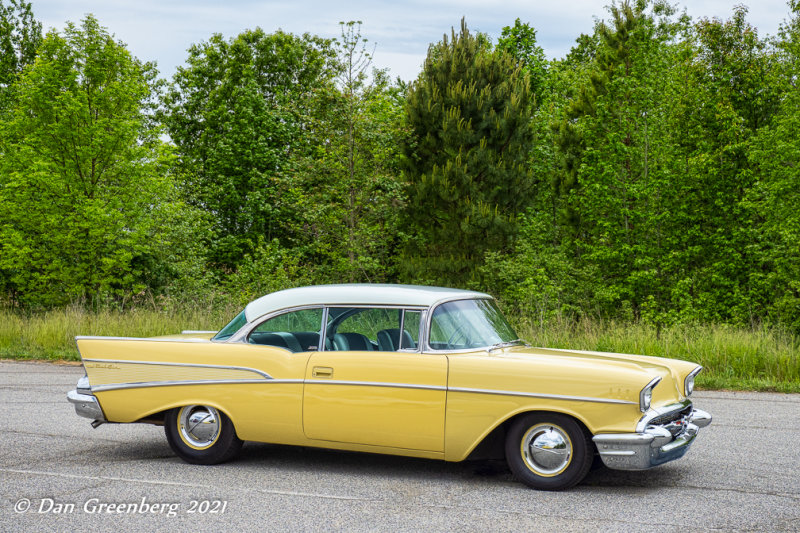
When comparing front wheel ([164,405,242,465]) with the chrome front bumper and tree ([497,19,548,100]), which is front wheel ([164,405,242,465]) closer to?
the chrome front bumper

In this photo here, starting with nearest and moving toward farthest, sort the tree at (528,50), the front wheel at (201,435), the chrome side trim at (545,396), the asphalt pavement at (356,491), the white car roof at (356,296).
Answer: the asphalt pavement at (356,491) → the chrome side trim at (545,396) → the white car roof at (356,296) → the front wheel at (201,435) → the tree at (528,50)

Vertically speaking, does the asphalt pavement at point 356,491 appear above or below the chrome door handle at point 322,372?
below

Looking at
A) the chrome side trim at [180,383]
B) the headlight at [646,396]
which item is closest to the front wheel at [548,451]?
the headlight at [646,396]

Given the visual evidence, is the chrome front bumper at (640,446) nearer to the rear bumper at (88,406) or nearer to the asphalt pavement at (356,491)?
the asphalt pavement at (356,491)

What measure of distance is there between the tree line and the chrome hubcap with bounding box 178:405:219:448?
16.5m

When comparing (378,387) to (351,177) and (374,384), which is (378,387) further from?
(351,177)

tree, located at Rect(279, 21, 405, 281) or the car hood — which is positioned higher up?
tree, located at Rect(279, 21, 405, 281)

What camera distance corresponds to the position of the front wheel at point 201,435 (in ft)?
22.4

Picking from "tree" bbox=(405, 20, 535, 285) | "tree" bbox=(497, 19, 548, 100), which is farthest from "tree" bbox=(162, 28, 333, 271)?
"tree" bbox=(405, 20, 535, 285)

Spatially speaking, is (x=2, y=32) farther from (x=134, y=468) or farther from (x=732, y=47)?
(x=134, y=468)

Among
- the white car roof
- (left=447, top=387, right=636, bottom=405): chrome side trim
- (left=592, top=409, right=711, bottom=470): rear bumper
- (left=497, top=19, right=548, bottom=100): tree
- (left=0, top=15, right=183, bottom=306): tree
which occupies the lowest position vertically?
(left=592, top=409, right=711, bottom=470): rear bumper

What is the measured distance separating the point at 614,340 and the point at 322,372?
896 cm

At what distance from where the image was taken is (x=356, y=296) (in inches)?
266

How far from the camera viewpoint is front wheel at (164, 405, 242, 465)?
6.81m
